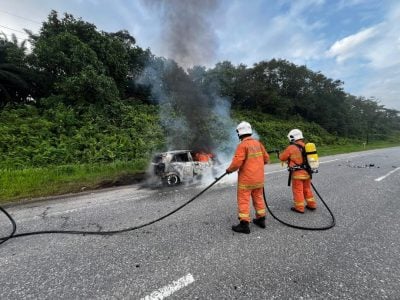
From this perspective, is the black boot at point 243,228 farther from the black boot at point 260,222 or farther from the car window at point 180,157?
the car window at point 180,157

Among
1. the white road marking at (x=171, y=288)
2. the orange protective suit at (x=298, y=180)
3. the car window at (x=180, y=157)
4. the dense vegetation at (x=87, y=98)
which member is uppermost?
the dense vegetation at (x=87, y=98)

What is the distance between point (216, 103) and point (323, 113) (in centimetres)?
2885

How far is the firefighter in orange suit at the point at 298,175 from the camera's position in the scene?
512cm

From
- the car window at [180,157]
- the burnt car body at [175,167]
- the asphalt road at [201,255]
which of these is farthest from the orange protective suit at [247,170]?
the car window at [180,157]

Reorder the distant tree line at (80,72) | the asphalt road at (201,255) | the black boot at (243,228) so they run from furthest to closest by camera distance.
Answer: the distant tree line at (80,72) → the black boot at (243,228) → the asphalt road at (201,255)

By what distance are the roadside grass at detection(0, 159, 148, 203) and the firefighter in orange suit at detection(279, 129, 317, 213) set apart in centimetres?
601

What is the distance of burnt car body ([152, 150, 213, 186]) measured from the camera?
328 inches

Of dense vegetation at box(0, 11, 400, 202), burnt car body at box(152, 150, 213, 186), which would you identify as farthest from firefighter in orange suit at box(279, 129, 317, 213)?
dense vegetation at box(0, 11, 400, 202)

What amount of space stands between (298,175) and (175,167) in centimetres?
437

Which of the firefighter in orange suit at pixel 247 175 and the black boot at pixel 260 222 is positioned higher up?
the firefighter in orange suit at pixel 247 175

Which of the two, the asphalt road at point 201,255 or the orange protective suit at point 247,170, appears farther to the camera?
the orange protective suit at point 247,170

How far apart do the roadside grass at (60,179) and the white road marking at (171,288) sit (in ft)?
19.9

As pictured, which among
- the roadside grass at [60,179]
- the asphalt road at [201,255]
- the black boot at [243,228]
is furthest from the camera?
the roadside grass at [60,179]

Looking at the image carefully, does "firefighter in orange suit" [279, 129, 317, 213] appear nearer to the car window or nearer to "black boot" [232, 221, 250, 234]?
"black boot" [232, 221, 250, 234]
